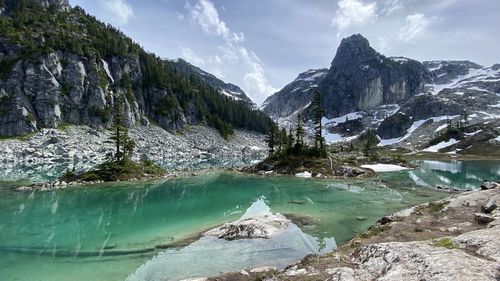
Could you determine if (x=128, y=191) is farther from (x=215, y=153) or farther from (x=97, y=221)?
(x=215, y=153)

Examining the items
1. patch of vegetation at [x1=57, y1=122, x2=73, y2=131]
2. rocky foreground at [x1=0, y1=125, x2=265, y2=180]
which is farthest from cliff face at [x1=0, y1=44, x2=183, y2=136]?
rocky foreground at [x1=0, y1=125, x2=265, y2=180]

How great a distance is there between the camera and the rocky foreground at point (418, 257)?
1261 cm

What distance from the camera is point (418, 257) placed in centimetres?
1423

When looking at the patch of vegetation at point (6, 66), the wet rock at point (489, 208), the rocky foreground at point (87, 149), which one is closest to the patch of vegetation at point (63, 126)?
the rocky foreground at point (87, 149)

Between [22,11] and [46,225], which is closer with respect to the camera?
[46,225]

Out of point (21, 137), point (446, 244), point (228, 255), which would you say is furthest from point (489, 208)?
point (21, 137)

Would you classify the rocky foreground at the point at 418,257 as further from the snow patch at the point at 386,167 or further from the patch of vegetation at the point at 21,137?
the patch of vegetation at the point at 21,137

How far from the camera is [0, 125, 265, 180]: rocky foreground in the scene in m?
100

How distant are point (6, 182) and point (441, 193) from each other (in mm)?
72484

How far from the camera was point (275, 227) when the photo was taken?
30828 mm

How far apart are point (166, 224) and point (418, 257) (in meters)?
26.1

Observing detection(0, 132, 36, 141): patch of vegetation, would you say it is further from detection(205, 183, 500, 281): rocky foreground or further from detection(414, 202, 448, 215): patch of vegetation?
detection(414, 202, 448, 215): patch of vegetation

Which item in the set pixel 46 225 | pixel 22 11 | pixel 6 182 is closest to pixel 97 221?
pixel 46 225

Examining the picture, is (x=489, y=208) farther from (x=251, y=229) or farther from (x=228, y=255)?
(x=228, y=255)
